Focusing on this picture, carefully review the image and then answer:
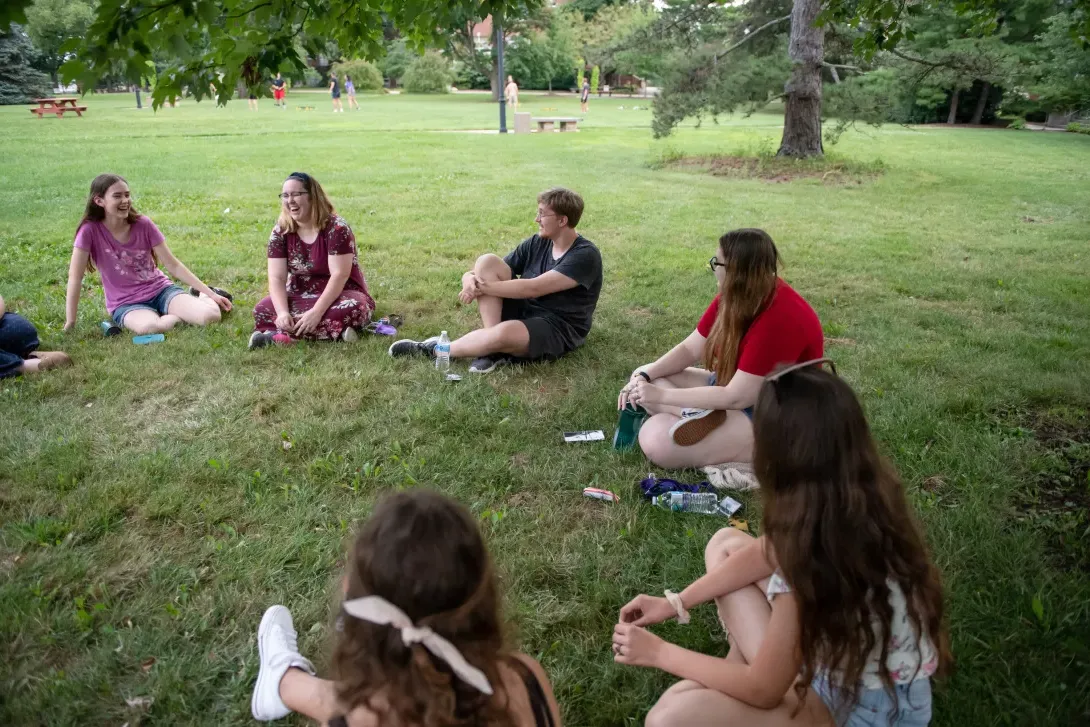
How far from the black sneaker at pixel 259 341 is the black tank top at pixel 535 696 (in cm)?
397

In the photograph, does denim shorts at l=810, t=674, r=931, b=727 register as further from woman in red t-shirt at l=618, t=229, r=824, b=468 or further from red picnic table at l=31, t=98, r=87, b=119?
red picnic table at l=31, t=98, r=87, b=119

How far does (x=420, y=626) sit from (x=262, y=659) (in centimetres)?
126

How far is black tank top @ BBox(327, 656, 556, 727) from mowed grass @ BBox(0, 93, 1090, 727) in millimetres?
624

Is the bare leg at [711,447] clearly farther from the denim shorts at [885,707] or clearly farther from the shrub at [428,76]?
Answer: the shrub at [428,76]

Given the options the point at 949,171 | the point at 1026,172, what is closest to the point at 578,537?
the point at 949,171

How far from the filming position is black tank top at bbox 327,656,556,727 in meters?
1.64

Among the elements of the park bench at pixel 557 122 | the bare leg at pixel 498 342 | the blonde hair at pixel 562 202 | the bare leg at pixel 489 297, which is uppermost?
the blonde hair at pixel 562 202

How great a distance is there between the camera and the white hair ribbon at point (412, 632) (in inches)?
53.0

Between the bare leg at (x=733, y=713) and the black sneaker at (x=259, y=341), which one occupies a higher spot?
the bare leg at (x=733, y=713)

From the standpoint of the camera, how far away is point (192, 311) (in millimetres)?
5477

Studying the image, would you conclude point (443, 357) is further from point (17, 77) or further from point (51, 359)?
point (17, 77)

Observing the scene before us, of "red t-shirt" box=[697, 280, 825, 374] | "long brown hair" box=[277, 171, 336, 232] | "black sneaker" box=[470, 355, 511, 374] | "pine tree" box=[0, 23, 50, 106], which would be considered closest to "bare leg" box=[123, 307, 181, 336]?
"long brown hair" box=[277, 171, 336, 232]

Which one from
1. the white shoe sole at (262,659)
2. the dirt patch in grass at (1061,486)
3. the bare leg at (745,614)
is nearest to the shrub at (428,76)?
the dirt patch in grass at (1061,486)

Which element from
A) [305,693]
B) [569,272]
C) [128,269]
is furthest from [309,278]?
[305,693]
